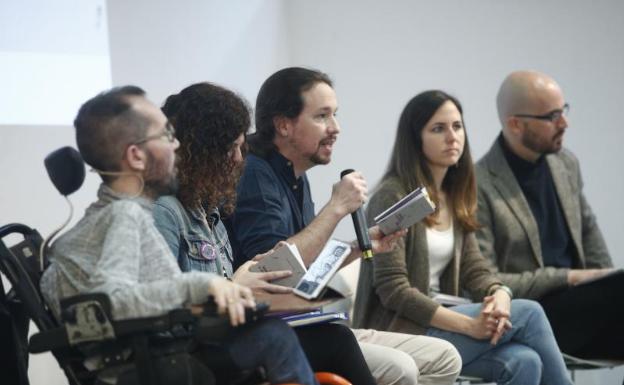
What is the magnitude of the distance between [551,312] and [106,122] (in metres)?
1.92

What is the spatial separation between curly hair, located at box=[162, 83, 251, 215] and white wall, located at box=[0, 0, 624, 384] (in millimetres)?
1677

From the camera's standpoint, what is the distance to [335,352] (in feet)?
6.77

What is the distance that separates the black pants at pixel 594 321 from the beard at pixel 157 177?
177cm

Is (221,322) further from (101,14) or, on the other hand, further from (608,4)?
(608,4)

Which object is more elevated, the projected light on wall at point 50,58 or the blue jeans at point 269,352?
the projected light on wall at point 50,58

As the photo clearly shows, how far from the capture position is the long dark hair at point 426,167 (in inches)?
113

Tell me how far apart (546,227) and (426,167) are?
659 mm

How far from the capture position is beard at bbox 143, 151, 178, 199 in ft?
5.69

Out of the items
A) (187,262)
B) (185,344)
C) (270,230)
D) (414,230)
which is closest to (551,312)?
(414,230)

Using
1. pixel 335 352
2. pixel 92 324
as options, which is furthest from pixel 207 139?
pixel 92 324

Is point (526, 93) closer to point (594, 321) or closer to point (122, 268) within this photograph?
point (594, 321)

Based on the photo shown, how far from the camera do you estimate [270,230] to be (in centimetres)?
239

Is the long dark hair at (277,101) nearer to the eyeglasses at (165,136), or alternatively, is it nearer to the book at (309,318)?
the book at (309,318)

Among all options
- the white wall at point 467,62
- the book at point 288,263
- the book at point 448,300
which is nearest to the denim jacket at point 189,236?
the book at point 288,263
